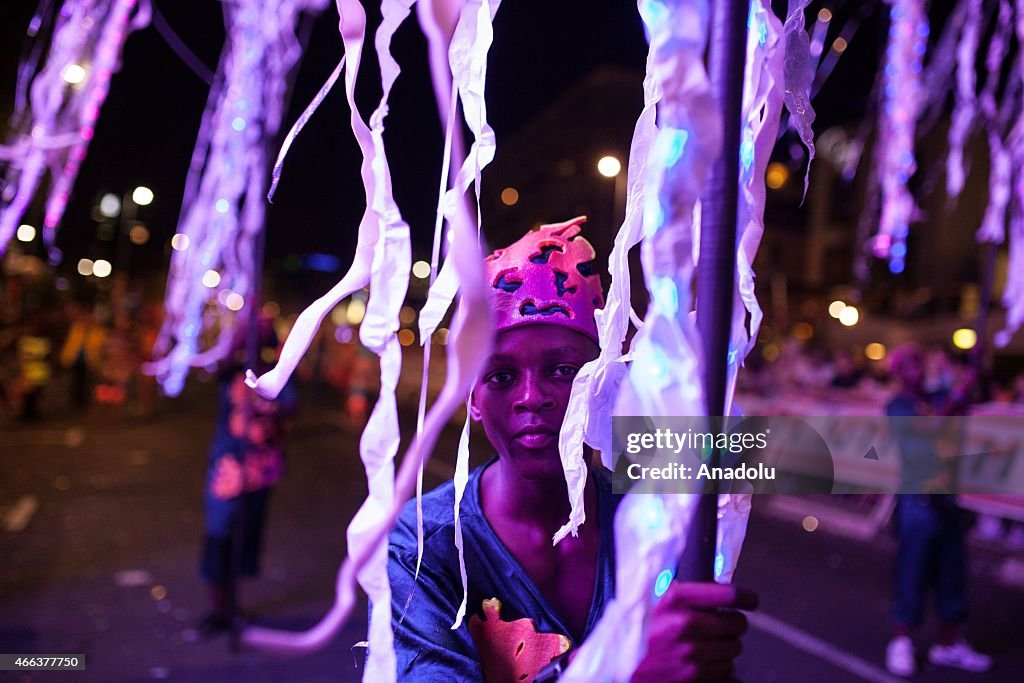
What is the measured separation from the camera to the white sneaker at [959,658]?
415cm

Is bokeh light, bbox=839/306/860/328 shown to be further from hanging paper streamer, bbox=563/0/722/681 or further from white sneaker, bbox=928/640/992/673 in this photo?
hanging paper streamer, bbox=563/0/722/681

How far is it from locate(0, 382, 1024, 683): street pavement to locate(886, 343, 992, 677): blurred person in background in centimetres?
17

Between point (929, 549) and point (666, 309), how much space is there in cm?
430

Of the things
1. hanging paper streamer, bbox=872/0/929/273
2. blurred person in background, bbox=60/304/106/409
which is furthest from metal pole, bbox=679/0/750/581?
blurred person in background, bbox=60/304/106/409

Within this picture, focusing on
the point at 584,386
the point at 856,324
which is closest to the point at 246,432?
the point at 584,386

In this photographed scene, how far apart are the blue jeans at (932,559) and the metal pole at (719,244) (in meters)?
4.04

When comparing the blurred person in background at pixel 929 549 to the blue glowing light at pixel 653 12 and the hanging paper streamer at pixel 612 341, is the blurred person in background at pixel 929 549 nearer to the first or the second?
the hanging paper streamer at pixel 612 341

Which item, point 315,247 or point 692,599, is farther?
point 315,247

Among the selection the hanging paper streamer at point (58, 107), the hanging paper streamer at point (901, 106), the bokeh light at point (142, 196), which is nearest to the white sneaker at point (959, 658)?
the hanging paper streamer at point (901, 106)

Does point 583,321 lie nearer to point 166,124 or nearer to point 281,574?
point 281,574

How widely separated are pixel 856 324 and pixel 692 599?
2360 cm

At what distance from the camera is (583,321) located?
1.47 m

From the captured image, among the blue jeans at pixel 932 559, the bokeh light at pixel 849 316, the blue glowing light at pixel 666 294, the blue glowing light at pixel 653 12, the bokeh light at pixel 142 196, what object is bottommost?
the blue jeans at pixel 932 559

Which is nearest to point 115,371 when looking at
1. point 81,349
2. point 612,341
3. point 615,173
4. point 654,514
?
point 81,349
